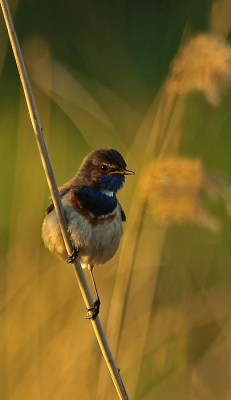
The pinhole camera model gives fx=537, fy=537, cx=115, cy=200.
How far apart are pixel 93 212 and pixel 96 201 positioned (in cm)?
6

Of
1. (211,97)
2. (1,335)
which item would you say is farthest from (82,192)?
(1,335)

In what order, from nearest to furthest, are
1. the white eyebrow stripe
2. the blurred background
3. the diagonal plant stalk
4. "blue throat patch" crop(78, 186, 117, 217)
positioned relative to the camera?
1. the diagonal plant stalk
2. the blurred background
3. "blue throat patch" crop(78, 186, 117, 217)
4. the white eyebrow stripe

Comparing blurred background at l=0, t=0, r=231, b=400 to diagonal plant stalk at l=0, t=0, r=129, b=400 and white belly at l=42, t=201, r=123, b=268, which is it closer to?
white belly at l=42, t=201, r=123, b=268

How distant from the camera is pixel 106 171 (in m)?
2.65

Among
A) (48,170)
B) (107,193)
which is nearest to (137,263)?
(107,193)

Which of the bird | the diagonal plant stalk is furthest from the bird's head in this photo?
the diagonal plant stalk

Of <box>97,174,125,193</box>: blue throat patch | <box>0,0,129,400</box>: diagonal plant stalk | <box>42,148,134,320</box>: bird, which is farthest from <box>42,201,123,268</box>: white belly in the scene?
<box>0,0,129,400</box>: diagonal plant stalk

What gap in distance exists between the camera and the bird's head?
2627mm

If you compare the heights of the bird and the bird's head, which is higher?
the bird's head

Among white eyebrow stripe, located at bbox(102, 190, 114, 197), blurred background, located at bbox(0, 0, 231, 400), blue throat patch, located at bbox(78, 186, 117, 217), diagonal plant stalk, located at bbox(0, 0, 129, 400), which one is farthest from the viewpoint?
white eyebrow stripe, located at bbox(102, 190, 114, 197)

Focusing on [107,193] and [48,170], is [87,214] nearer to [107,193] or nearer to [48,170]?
[107,193]

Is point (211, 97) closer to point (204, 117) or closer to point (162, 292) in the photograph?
point (204, 117)

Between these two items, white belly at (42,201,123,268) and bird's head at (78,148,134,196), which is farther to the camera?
bird's head at (78,148,134,196)

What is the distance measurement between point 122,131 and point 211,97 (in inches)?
45.6
